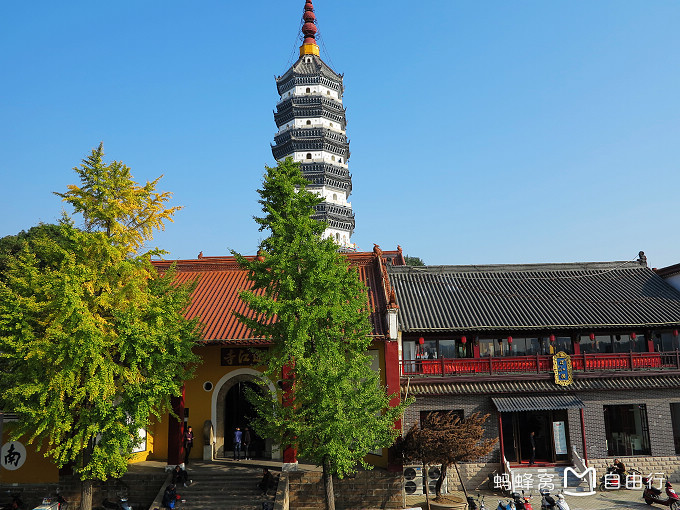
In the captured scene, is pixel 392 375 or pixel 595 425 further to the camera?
pixel 595 425

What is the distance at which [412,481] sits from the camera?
19.6 meters

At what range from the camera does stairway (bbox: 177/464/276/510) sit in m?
16.9

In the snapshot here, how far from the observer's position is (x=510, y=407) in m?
19.9

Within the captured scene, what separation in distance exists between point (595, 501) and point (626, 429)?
3.98 meters

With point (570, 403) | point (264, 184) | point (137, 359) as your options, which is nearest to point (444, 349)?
point (570, 403)

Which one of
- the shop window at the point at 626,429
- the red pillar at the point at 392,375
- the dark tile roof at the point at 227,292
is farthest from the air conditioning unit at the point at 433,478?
the shop window at the point at 626,429

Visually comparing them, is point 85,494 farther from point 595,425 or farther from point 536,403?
point 595,425

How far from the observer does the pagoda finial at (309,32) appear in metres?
58.2

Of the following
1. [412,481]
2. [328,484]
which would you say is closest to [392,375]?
[412,481]

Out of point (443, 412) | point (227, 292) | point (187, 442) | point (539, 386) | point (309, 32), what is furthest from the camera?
point (309, 32)

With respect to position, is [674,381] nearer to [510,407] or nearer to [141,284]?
[510,407]

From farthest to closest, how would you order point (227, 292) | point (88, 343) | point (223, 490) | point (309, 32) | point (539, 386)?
point (309, 32) → point (227, 292) → point (539, 386) → point (223, 490) → point (88, 343)

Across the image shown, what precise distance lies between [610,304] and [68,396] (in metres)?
19.6

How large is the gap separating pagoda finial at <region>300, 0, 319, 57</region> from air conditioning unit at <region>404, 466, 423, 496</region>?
4684 centimetres
